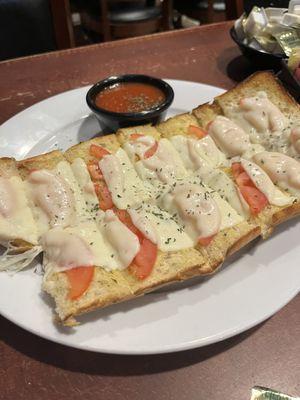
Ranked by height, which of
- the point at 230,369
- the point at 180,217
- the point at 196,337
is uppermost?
the point at 180,217

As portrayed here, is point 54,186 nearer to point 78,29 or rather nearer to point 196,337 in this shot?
point 196,337

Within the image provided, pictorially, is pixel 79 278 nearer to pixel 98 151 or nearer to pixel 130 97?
pixel 98 151

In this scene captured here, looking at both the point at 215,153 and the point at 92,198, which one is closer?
the point at 92,198

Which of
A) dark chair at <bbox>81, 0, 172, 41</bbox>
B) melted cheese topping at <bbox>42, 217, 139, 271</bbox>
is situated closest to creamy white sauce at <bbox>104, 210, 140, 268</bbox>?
melted cheese topping at <bbox>42, 217, 139, 271</bbox>

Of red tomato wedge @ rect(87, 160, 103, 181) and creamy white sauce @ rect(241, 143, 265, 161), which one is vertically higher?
red tomato wedge @ rect(87, 160, 103, 181)

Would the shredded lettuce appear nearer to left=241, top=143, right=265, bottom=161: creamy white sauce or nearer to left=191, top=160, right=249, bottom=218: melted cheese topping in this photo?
left=191, top=160, right=249, bottom=218: melted cheese topping

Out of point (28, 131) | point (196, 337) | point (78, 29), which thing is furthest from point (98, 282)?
point (78, 29)
